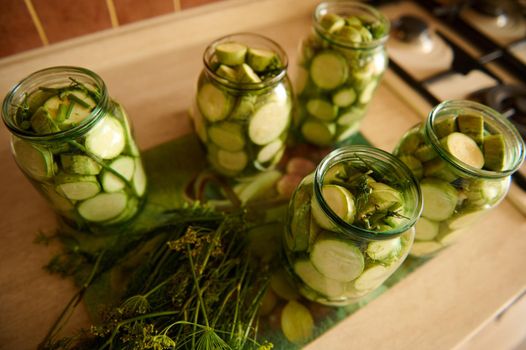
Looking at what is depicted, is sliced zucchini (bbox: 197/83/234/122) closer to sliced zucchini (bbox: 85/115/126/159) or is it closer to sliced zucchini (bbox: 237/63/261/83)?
sliced zucchini (bbox: 237/63/261/83)

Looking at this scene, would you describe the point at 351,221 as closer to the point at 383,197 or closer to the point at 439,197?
the point at 383,197

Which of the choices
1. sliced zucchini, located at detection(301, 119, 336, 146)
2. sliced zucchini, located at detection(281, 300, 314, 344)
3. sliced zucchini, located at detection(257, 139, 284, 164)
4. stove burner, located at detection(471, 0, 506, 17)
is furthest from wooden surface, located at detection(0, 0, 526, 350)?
stove burner, located at detection(471, 0, 506, 17)

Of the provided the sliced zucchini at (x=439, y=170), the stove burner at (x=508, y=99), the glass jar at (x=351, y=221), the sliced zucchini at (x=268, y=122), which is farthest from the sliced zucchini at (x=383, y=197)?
the stove burner at (x=508, y=99)

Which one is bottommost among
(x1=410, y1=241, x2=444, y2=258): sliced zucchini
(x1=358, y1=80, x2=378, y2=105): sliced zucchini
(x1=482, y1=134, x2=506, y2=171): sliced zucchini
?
(x1=410, y1=241, x2=444, y2=258): sliced zucchini

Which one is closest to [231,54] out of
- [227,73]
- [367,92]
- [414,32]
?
[227,73]

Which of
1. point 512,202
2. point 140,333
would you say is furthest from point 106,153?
point 512,202

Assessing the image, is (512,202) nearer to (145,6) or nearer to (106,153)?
(106,153)
